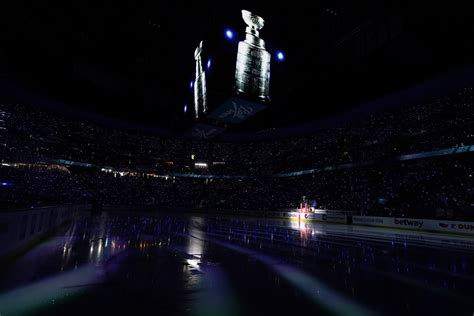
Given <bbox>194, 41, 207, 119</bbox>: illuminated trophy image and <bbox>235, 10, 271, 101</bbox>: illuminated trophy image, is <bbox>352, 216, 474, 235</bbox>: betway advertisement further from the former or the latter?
<bbox>194, 41, 207, 119</bbox>: illuminated trophy image

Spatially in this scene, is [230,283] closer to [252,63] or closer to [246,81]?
[246,81]

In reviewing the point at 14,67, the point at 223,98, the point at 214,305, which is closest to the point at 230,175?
the point at 14,67

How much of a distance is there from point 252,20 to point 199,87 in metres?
3.71

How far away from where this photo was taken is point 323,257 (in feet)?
23.4

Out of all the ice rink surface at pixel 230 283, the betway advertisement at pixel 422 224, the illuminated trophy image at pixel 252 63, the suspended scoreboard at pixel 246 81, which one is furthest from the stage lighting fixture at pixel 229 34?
the betway advertisement at pixel 422 224

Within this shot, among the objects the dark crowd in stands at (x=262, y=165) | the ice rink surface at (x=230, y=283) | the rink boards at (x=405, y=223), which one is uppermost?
the dark crowd in stands at (x=262, y=165)

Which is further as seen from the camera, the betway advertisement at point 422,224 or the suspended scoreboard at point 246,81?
the betway advertisement at point 422,224

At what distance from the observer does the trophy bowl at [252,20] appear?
10512mm

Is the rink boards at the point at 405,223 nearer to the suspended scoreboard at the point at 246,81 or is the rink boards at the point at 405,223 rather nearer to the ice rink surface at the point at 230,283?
the ice rink surface at the point at 230,283

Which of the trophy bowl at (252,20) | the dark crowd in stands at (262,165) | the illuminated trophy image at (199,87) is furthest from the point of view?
the dark crowd in stands at (262,165)

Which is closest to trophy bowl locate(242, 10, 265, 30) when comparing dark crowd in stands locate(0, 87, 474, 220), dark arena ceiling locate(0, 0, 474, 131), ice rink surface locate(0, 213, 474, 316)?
dark arena ceiling locate(0, 0, 474, 131)

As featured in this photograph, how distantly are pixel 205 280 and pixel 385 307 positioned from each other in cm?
273

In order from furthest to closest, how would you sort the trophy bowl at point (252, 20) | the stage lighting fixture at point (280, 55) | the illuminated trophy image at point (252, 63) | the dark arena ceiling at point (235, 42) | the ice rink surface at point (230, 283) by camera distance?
the stage lighting fixture at point (280, 55)
the dark arena ceiling at point (235, 42)
the illuminated trophy image at point (252, 63)
the trophy bowl at point (252, 20)
the ice rink surface at point (230, 283)

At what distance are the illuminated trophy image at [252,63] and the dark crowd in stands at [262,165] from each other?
8779 mm
